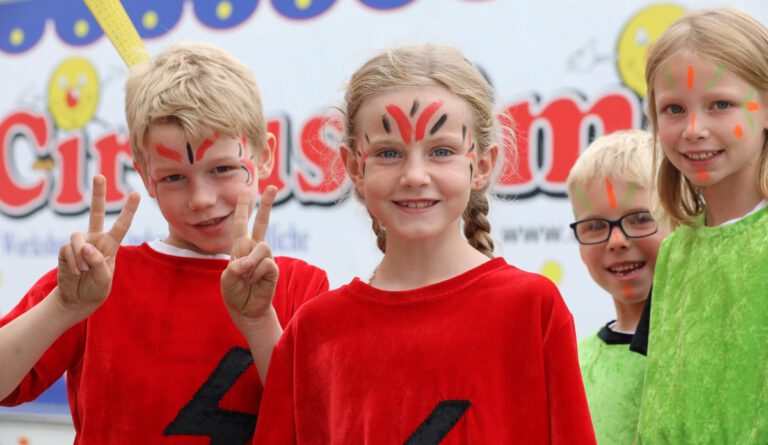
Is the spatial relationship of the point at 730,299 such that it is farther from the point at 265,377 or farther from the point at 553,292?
the point at 265,377

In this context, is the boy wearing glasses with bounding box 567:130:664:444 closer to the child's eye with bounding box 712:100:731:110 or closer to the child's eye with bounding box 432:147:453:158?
the child's eye with bounding box 712:100:731:110

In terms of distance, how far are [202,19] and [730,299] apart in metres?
2.52

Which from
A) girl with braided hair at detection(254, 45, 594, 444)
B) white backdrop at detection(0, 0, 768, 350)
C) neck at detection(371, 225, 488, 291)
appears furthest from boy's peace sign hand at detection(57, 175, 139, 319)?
white backdrop at detection(0, 0, 768, 350)

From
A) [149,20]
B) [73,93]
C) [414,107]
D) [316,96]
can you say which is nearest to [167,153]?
[414,107]

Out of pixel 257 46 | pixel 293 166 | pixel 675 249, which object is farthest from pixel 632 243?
pixel 257 46

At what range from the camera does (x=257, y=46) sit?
3590mm

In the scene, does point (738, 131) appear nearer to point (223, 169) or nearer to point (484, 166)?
point (484, 166)

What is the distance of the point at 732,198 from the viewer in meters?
1.81

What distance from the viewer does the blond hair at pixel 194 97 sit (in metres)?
1.87

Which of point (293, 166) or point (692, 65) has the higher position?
point (692, 65)

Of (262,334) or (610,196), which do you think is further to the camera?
(610,196)

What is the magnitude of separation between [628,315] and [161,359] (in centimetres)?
110

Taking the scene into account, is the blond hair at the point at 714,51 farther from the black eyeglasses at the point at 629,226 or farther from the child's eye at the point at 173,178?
the child's eye at the point at 173,178

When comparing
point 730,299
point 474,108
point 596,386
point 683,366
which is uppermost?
point 474,108
